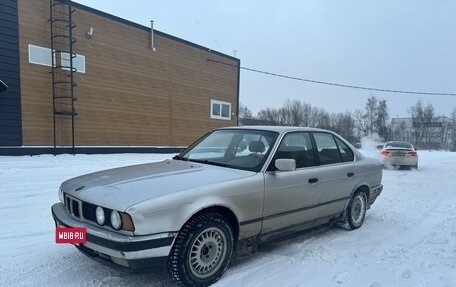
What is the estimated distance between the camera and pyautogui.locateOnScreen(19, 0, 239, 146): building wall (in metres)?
14.0

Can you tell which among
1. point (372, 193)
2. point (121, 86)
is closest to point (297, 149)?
point (372, 193)

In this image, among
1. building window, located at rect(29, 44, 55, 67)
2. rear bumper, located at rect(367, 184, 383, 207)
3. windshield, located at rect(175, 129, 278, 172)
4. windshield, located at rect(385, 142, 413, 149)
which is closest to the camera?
windshield, located at rect(175, 129, 278, 172)

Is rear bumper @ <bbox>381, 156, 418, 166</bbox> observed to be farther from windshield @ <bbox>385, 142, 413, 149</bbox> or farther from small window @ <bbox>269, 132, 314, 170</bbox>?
small window @ <bbox>269, 132, 314, 170</bbox>

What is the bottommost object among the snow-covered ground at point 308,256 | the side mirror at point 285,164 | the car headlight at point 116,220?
the snow-covered ground at point 308,256

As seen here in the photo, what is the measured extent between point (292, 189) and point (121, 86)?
47.7ft

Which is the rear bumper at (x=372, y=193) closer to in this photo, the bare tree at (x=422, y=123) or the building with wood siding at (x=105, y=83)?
the building with wood siding at (x=105, y=83)

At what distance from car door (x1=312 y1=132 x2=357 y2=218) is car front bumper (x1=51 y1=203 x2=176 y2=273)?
2482 mm

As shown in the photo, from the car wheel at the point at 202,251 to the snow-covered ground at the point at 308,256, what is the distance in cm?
22

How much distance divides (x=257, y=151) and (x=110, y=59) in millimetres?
14226

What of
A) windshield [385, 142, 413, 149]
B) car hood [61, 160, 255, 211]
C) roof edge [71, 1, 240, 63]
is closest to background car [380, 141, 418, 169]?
windshield [385, 142, 413, 149]

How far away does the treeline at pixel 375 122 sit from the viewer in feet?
227

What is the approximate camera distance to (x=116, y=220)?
3.02 m

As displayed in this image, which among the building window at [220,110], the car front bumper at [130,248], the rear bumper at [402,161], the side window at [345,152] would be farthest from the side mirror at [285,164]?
the building window at [220,110]

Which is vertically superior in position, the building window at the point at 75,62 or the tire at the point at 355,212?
the building window at the point at 75,62
